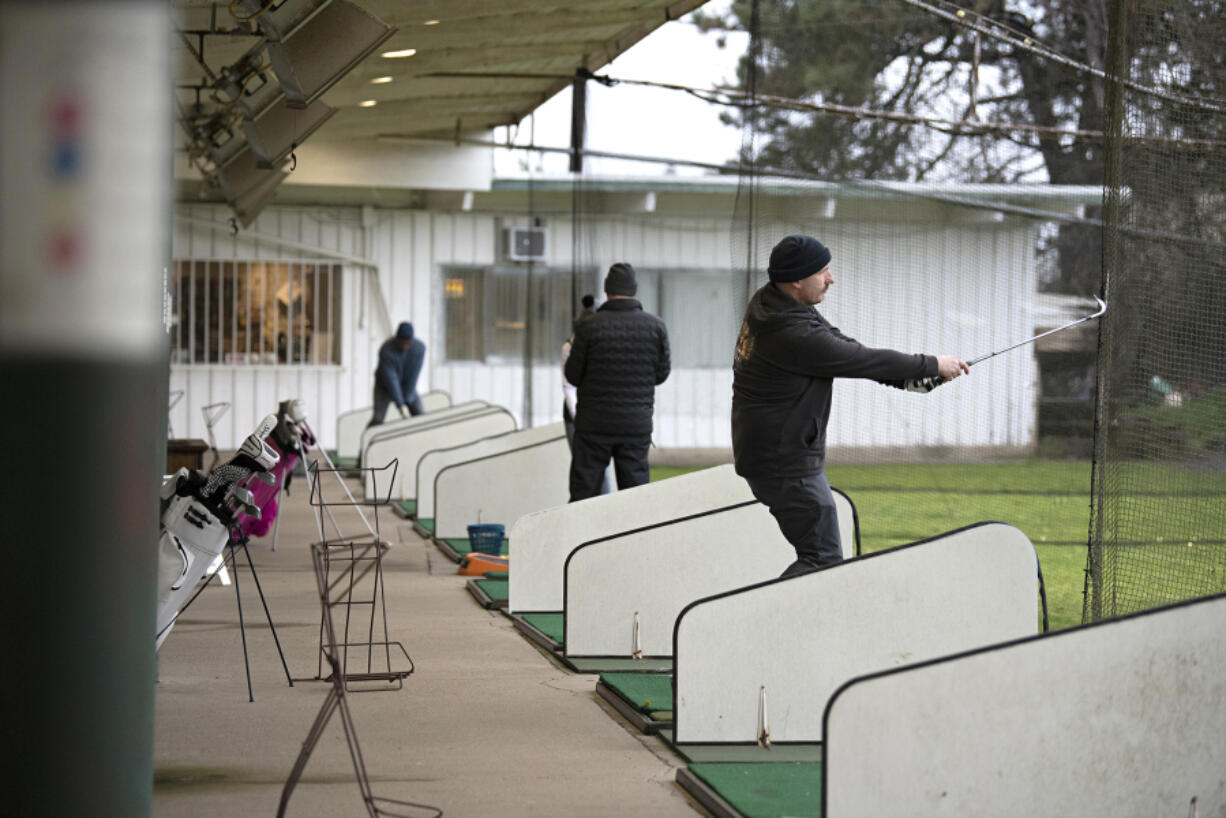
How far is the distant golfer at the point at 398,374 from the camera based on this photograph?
53.7 ft

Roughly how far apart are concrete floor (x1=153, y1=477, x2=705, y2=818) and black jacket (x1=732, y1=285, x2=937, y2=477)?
1.10m

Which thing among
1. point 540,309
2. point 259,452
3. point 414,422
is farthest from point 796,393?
point 540,309

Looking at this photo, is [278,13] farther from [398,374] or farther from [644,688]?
[398,374]

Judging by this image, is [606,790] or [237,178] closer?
[606,790]

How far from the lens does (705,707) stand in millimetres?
4922

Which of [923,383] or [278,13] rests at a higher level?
[278,13]

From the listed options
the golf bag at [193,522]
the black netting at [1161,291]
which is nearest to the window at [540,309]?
the black netting at [1161,291]

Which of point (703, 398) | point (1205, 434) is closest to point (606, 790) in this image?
point (1205, 434)

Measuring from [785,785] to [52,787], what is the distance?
2375mm

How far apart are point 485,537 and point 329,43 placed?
11.2 feet

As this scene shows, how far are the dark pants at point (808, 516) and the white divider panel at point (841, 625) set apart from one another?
1.06 ft

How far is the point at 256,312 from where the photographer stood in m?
20.2

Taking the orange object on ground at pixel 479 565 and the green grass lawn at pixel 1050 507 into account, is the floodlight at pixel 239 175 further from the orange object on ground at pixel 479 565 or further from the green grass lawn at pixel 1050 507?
the green grass lawn at pixel 1050 507

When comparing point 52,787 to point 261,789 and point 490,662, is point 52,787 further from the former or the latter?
point 490,662
